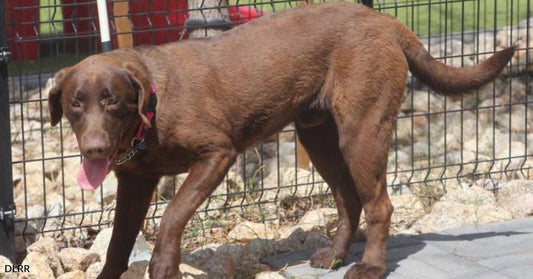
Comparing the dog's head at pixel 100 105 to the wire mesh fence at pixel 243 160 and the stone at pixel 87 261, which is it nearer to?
the wire mesh fence at pixel 243 160

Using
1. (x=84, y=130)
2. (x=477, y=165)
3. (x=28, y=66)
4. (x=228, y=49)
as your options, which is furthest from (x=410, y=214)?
(x=28, y=66)

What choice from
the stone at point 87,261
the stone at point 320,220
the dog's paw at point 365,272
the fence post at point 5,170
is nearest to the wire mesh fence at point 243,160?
the fence post at point 5,170

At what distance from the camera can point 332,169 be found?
6121 millimetres

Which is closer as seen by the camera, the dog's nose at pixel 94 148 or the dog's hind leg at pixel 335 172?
the dog's nose at pixel 94 148

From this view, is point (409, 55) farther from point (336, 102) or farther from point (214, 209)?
point (214, 209)

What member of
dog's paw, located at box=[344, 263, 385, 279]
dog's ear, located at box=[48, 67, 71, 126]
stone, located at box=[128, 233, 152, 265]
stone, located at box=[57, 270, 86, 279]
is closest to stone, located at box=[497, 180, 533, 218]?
dog's paw, located at box=[344, 263, 385, 279]

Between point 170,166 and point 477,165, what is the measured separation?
3.27m

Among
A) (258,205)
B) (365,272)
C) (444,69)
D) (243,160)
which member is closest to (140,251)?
(258,205)

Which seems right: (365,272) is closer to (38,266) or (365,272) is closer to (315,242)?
(315,242)

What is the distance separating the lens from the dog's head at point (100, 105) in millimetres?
4812

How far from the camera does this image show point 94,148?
4.75 m

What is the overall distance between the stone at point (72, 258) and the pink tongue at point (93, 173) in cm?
119

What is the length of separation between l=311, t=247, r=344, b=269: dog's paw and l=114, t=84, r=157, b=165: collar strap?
139cm

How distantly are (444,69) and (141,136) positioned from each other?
1.89 metres
